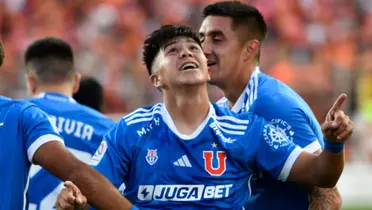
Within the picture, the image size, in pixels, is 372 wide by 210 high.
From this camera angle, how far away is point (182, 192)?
5000 mm

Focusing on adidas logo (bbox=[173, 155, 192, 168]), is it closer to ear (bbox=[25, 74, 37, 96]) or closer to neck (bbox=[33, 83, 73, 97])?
neck (bbox=[33, 83, 73, 97])

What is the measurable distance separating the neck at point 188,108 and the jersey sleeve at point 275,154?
0.37 metres

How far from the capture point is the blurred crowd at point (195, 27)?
44.4ft

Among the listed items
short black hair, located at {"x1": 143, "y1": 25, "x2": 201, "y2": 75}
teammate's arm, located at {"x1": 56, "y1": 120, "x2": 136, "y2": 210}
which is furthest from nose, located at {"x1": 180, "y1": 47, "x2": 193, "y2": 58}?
teammate's arm, located at {"x1": 56, "y1": 120, "x2": 136, "y2": 210}

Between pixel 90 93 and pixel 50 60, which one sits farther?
pixel 90 93

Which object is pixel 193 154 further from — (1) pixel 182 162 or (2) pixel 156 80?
(2) pixel 156 80

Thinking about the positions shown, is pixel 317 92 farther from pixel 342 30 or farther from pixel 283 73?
pixel 342 30

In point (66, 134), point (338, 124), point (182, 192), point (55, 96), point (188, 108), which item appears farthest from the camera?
point (55, 96)

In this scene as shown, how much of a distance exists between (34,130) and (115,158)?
512mm

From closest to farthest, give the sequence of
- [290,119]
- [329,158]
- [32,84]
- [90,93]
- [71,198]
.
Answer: [71,198]
[329,158]
[290,119]
[32,84]
[90,93]

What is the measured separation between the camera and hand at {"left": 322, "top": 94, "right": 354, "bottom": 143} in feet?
15.1

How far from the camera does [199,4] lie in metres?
14.5

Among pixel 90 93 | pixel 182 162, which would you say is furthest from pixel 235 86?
pixel 90 93

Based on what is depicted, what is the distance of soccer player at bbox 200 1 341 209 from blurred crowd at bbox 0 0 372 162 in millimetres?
6635
